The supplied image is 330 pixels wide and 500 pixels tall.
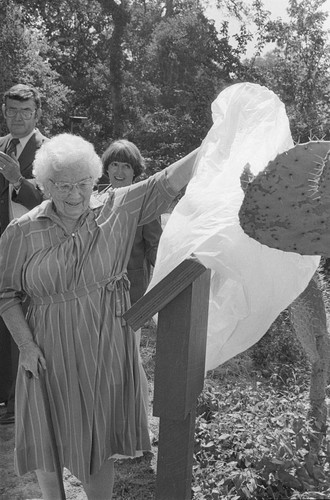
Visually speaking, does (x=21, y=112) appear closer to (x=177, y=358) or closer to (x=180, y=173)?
(x=180, y=173)

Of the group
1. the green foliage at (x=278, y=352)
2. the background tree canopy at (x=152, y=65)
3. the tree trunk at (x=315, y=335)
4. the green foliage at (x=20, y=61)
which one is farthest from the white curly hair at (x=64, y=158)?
the green foliage at (x=20, y=61)

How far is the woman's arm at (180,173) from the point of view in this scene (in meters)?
2.48

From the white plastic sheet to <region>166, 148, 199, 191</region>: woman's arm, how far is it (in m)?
0.14

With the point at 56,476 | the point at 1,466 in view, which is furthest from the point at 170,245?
the point at 1,466

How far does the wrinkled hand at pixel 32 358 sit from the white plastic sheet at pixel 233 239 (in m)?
0.68

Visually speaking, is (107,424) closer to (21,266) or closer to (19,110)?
(21,266)

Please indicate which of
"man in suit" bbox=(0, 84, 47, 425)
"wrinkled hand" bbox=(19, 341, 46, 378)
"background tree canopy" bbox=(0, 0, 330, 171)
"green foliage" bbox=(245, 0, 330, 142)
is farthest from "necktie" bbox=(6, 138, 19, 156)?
"green foliage" bbox=(245, 0, 330, 142)

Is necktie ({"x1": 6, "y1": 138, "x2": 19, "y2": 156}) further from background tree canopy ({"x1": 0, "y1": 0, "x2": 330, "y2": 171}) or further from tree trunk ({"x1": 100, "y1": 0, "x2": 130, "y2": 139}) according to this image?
tree trunk ({"x1": 100, "y1": 0, "x2": 130, "y2": 139})

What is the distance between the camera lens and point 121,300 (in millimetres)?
2674

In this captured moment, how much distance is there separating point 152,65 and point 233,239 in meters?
23.0

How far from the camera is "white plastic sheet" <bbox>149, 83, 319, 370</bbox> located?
6.73ft

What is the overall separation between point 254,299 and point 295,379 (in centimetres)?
271

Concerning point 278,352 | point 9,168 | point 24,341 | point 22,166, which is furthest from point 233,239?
point 278,352

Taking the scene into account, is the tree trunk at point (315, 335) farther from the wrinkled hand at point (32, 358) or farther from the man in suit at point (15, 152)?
the man in suit at point (15, 152)
